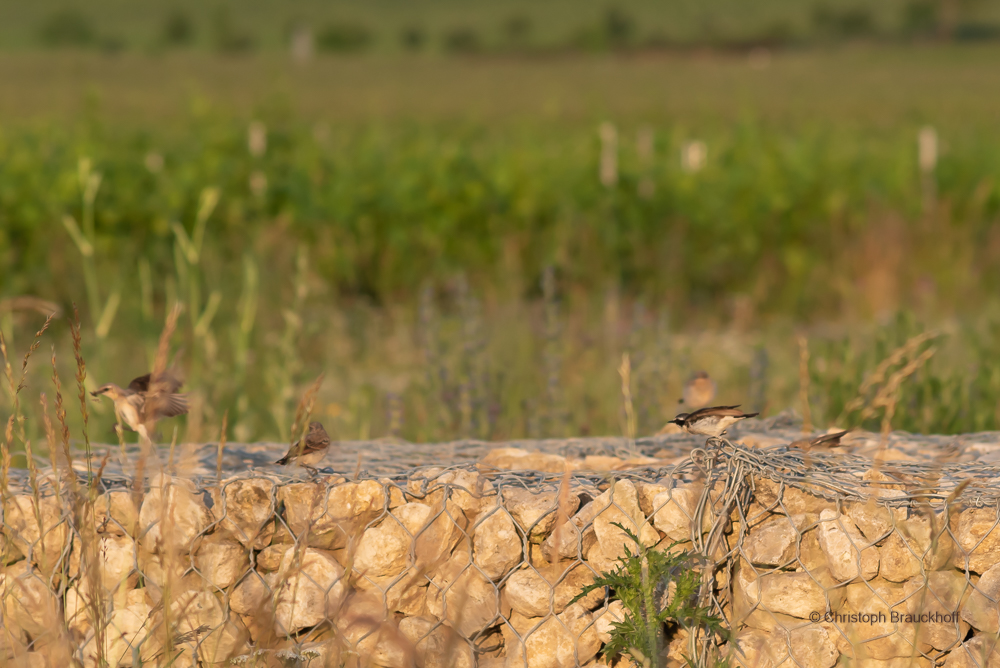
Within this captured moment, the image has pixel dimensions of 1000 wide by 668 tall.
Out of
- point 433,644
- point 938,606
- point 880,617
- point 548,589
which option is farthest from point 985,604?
point 433,644

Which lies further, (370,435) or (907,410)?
(370,435)

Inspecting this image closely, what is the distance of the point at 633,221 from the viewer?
23.8 feet

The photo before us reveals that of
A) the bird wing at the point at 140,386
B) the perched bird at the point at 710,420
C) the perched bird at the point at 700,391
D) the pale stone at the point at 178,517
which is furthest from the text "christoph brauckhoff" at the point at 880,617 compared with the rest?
the bird wing at the point at 140,386

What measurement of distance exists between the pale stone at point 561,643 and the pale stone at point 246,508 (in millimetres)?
540

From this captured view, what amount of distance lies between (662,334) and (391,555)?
104 inches

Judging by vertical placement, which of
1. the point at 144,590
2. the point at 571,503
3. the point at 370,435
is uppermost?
the point at 571,503

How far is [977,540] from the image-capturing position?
174cm

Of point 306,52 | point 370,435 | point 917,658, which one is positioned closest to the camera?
point 917,658

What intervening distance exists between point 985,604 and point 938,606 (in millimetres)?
82

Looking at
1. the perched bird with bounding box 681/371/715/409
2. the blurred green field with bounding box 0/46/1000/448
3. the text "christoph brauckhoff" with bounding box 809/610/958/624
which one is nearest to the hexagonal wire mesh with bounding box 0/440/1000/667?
the text "christoph brauckhoff" with bounding box 809/610/958/624

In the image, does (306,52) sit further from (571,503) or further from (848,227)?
(571,503)

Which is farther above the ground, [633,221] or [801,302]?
[633,221]

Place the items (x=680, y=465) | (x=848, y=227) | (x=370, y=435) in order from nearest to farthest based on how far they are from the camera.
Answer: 1. (x=680, y=465)
2. (x=370, y=435)
3. (x=848, y=227)

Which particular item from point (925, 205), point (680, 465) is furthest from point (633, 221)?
point (680, 465)
